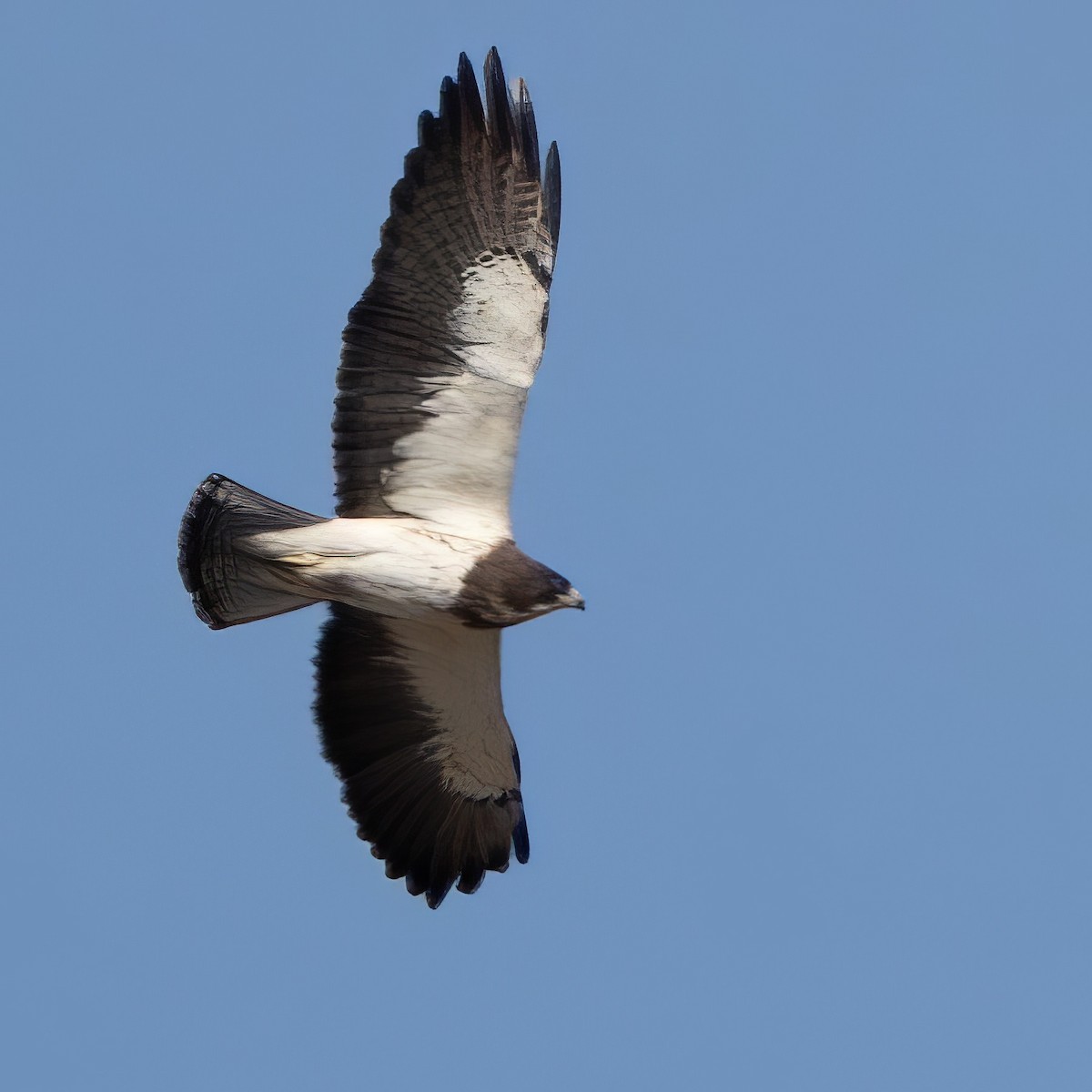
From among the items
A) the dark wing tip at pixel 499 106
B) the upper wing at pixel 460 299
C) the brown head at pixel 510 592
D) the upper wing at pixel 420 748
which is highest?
the dark wing tip at pixel 499 106

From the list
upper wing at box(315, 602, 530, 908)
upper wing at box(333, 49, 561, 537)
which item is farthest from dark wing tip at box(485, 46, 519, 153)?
upper wing at box(315, 602, 530, 908)

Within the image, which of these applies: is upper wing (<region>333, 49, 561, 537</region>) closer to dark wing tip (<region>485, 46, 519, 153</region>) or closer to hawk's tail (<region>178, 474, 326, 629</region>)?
dark wing tip (<region>485, 46, 519, 153</region>)

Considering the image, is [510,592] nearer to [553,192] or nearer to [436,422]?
[436,422]

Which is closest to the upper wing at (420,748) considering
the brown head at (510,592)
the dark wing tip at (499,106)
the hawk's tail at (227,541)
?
the hawk's tail at (227,541)

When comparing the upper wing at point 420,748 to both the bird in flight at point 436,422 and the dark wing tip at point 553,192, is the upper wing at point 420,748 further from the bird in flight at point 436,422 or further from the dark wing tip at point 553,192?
the dark wing tip at point 553,192

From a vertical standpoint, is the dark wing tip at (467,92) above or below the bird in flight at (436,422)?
above

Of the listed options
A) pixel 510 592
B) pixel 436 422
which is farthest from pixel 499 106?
pixel 510 592

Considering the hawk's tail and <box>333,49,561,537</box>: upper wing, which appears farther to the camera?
the hawk's tail

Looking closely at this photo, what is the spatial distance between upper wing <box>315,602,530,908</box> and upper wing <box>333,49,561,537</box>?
1.11m

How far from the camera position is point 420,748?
1208 centimetres

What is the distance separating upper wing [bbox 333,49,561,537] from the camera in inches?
422

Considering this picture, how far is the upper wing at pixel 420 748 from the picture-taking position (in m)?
11.8

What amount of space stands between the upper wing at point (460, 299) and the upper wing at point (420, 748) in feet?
3.65

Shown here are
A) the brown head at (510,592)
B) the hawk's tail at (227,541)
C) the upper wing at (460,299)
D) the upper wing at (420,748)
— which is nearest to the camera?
the brown head at (510,592)
